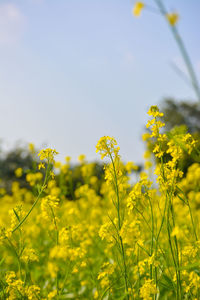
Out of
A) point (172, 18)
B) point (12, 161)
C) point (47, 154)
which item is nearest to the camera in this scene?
point (172, 18)

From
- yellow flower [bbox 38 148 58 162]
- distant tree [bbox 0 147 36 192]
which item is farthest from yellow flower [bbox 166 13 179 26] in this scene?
distant tree [bbox 0 147 36 192]

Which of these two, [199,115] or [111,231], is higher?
[199,115]

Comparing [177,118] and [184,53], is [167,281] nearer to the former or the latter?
[184,53]

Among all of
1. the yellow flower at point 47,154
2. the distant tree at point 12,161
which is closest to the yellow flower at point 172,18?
the yellow flower at point 47,154

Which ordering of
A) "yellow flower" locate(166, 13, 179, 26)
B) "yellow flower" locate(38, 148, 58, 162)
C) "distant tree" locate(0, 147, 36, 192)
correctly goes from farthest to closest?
"distant tree" locate(0, 147, 36, 192) < "yellow flower" locate(38, 148, 58, 162) < "yellow flower" locate(166, 13, 179, 26)

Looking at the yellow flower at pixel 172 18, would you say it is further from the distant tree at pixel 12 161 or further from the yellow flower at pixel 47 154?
the distant tree at pixel 12 161

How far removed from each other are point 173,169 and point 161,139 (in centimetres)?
16

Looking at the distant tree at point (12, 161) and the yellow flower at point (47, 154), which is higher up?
the distant tree at point (12, 161)

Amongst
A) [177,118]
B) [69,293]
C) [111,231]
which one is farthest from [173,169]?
[177,118]

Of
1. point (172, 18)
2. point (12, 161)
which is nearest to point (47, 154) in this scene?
point (172, 18)

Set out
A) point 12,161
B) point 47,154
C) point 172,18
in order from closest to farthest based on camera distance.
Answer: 1. point 172,18
2. point 47,154
3. point 12,161

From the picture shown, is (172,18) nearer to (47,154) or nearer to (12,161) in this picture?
(47,154)

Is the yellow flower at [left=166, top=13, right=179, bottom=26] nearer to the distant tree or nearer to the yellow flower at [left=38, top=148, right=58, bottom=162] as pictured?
the yellow flower at [left=38, top=148, right=58, bottom=162]

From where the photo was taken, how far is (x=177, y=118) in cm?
2850
